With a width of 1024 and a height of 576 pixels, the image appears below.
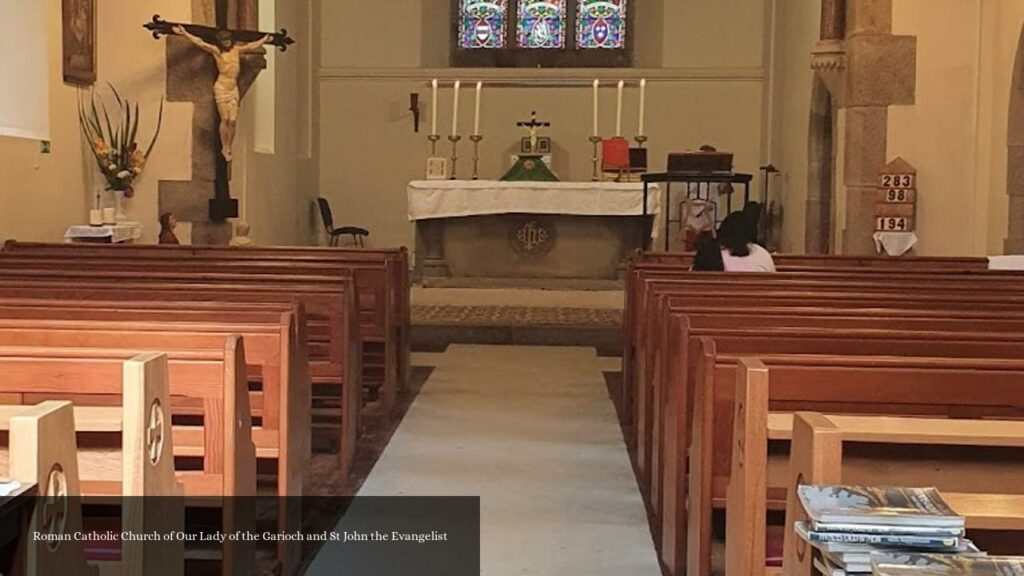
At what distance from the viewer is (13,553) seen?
4.87ft

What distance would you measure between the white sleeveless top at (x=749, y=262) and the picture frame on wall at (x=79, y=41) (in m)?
4.61

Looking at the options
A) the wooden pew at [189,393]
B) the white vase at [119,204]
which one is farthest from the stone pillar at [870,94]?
the wooden pew at [189,393]

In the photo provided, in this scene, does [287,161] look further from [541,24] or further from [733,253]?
[733,253]

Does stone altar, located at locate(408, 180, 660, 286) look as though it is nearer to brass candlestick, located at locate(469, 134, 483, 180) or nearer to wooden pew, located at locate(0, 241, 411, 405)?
brass candlestick, located at locate(469, 134, 483, 180)

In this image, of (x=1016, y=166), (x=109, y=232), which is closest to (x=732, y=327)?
(x=1016, y=166)

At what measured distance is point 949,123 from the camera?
823 centimetres

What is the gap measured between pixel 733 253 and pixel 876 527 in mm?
4467

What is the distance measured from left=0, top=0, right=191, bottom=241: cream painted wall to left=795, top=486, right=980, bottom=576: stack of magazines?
20.0 ft

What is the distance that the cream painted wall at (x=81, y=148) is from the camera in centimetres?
695

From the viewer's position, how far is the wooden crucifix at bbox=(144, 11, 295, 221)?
8.59 meters

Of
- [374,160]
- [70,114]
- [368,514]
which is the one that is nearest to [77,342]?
[368,514]

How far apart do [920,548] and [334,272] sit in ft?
13.5

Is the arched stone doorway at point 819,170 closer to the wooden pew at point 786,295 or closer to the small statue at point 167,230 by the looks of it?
the wooden pew at point 786,295

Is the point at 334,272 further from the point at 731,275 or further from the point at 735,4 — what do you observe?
the point at 735,4
